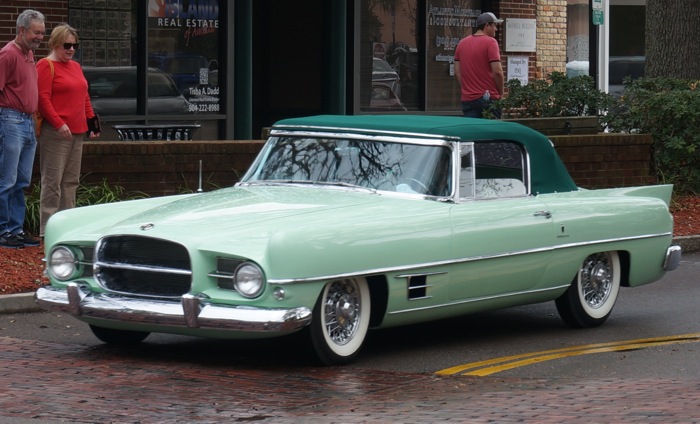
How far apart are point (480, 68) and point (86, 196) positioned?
17.2 ft

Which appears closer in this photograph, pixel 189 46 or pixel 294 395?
pixel 294 395

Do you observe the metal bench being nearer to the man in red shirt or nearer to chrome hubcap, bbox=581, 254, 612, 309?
the man in red shirt

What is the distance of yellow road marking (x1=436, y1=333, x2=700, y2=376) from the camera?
27.4 ft

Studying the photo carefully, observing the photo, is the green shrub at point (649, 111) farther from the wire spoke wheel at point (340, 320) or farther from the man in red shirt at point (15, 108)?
the wire spoke wheel at point (340, 320)

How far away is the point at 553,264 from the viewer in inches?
371

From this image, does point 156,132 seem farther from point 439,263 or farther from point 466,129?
point 439,263

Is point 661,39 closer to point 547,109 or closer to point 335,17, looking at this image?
point 547,109

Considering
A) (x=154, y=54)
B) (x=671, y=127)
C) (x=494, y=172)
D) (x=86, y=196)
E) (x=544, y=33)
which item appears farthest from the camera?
(x=544, y=33)

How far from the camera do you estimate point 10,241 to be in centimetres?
1228

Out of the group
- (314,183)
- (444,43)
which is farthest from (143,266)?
(444,43)

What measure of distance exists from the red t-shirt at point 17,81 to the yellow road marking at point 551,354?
537 cm

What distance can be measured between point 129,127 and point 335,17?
472 centimetres

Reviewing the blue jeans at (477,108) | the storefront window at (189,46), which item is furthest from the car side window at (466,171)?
the storefront window at (189,46)

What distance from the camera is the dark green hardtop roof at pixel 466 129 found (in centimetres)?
927
